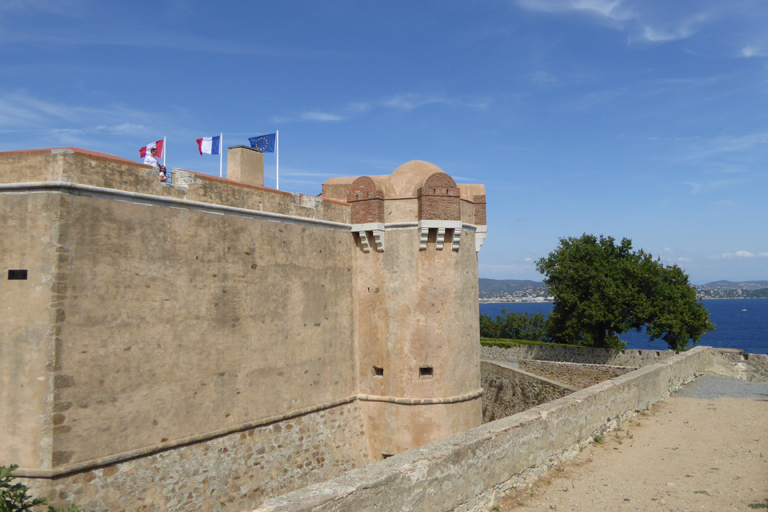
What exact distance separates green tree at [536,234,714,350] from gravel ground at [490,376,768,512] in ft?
70.8

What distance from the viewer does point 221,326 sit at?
12.5 m

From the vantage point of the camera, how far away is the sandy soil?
767 centimetres

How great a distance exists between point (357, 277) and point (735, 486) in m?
11.9

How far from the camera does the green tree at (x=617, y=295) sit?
34.3 metres

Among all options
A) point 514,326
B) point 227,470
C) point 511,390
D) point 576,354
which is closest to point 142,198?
point 227,470

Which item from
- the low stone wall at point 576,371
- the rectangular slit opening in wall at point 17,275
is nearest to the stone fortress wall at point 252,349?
the rectangular slit opening in wall at point 17,275

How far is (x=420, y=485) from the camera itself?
6660mm

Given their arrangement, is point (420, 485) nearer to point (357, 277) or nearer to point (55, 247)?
point (55, 247)

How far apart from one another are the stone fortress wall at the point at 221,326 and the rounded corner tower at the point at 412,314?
0.06 meters

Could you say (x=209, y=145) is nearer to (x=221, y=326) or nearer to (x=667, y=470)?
(x=221, y=326)

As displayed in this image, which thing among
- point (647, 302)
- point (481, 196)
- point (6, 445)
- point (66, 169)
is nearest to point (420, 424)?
point (481, 196)

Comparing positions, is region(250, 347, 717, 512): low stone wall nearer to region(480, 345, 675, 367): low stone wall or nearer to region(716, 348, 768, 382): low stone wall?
region(716, 348, 768, 382): low stone wall

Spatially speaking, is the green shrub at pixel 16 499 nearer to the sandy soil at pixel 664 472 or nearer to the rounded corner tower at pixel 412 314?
the sandy soil at pixel 664 472

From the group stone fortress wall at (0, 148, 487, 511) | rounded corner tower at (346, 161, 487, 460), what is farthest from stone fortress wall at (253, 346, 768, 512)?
stone fortress wall at (0, 148, 487, 511)
